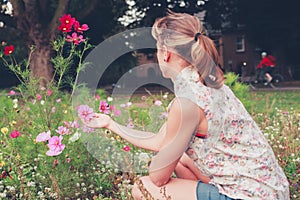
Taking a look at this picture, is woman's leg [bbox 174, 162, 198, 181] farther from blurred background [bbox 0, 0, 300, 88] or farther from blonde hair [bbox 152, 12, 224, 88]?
blurred background [bbox 0, 0, 300, 88]

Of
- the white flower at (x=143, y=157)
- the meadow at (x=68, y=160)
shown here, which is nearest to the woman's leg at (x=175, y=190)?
the meadow at (x=68, y=160)

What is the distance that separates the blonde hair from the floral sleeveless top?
49 mm

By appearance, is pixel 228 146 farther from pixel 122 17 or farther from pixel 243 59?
pixel 243 59

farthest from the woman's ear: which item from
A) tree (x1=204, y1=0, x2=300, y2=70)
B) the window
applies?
the window

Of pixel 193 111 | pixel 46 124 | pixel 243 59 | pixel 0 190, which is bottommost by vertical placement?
pixel 243 59

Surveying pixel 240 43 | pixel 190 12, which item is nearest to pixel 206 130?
pixel 190 12

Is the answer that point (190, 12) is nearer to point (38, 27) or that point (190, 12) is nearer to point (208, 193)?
point (38, 27)

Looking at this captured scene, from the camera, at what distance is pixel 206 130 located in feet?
7.63

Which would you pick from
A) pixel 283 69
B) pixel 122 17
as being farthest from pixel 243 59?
pixel 122 17

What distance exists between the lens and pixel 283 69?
31.0 m

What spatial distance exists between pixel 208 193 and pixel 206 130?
1.08ft

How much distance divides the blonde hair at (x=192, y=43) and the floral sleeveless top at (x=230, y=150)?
0.16ft

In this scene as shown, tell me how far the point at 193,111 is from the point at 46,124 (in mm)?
1680

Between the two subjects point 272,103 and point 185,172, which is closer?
point 185,172
